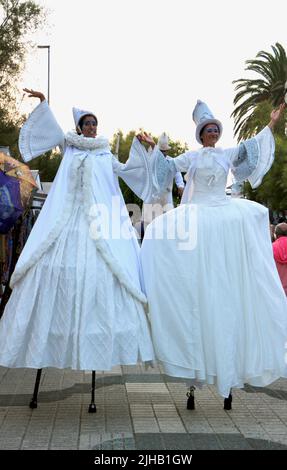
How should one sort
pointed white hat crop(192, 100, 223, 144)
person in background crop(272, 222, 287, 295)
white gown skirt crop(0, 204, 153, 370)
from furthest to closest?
1. person in background crop(272, 222, 287, 295)
2. pointed white hat crop(192, 100, 223, 144)
3. white gown skirt crop(0, 204, 153, 370)

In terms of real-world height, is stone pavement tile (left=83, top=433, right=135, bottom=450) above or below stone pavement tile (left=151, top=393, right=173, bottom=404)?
above

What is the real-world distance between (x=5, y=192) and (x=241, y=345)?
2727 millimetres

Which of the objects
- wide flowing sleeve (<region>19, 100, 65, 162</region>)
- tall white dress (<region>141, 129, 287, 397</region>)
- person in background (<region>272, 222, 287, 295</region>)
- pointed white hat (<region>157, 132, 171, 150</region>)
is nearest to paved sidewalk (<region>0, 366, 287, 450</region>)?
tall white dress (<region>141, 129, 287, 397</region>)

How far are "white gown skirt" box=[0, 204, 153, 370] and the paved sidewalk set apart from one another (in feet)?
1.37

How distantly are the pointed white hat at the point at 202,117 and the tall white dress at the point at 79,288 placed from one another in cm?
90

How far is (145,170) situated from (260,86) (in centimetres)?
3119

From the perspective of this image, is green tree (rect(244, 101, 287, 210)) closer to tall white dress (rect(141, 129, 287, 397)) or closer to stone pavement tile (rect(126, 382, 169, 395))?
stone pavement tile (rect(126, 382, 169, 395))

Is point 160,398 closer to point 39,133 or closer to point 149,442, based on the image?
point 149,442

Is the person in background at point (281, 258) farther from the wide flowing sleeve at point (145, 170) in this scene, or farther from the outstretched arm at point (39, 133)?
the outstretched arm at point (39, 133)

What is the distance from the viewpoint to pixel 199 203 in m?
5.46

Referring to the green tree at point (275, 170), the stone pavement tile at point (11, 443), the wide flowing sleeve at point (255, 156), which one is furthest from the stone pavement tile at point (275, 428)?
the green tree at point (275, 170)

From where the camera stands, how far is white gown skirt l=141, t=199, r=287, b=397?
4.98 meters

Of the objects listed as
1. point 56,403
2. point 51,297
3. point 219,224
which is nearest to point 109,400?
point 56,403

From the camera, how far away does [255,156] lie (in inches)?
220
